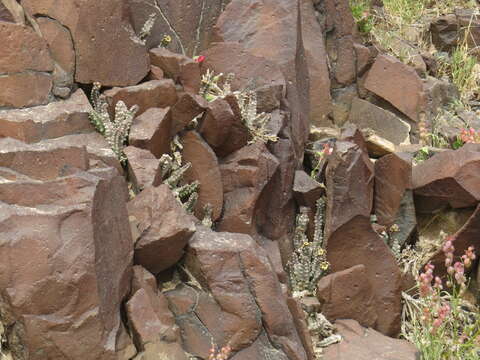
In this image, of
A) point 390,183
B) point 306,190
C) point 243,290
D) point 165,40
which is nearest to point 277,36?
point 165,40

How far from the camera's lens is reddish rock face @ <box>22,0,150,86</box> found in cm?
491

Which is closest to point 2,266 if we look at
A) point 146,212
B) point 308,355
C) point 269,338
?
point 146,212

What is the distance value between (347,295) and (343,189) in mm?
762

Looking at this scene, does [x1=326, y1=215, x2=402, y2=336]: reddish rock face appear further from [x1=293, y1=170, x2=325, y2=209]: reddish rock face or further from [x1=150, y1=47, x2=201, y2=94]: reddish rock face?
[x1=150, y1=47, x2=201, y2=94]: reddish rock face

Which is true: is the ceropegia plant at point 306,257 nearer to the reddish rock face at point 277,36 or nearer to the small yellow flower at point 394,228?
the reddish rock face at point 277,36

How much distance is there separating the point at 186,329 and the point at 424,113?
4.24 metres

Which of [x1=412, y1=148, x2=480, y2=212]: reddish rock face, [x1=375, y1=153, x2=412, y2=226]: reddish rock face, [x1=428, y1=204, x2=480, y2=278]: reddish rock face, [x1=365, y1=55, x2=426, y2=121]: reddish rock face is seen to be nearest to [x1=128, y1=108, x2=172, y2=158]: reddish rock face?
[x1=375, y1=153, x2=412, y2=226]: reddish rock face

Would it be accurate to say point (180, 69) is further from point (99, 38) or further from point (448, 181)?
point (448, 181)

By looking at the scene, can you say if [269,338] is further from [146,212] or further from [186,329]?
[146,212]

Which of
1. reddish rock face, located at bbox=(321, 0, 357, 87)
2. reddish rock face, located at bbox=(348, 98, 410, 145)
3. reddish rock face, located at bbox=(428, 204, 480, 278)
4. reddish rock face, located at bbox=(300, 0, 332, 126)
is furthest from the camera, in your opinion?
reddish rock face, located at bbox=(348, 98, 410, 145)

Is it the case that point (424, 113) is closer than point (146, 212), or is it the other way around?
point (146, 212)

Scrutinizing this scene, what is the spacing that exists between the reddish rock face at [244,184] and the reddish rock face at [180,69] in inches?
25.9

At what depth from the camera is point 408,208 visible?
630 centimetres

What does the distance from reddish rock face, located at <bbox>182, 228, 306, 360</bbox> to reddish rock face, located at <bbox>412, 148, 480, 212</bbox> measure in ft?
7.96
